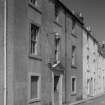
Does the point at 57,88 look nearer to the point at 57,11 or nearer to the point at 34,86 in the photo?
the point at 34,86

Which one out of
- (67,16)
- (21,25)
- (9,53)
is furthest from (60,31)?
(9,53)

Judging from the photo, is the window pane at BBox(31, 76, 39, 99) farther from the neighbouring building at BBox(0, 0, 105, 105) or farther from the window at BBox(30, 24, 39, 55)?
the window at BBox(30, 24, 39, 55)

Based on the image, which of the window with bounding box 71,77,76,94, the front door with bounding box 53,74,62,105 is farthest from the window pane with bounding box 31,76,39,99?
the window with bounding box 71,77,76,94

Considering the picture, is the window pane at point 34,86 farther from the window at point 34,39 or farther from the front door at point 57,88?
the front door at point 57,88

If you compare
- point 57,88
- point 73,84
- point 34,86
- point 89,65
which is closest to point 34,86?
point 34,86

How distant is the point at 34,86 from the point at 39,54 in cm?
234

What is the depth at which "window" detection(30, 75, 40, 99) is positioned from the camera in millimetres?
14342

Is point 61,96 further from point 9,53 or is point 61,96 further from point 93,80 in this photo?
point 93,80

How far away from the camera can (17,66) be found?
12586 millimetres

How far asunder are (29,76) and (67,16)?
1014cm

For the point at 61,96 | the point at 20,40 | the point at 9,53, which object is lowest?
the point at 61,96

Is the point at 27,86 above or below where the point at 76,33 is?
below

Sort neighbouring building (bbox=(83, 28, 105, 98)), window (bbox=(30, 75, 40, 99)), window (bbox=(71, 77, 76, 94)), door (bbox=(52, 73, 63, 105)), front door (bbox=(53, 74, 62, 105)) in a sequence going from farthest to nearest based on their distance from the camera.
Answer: neighbouring building (bbox=(83, 28, 105, 98)), window (bbox=(71, 77, 76, 94)), front door (bbox=(53, 74, 62, 105)), door (bbox=(52, 73, 63, 105)), window (bbox=(30, 75, 40, 99))

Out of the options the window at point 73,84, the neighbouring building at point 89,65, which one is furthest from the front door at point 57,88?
the neighbouring building at point 89,65
